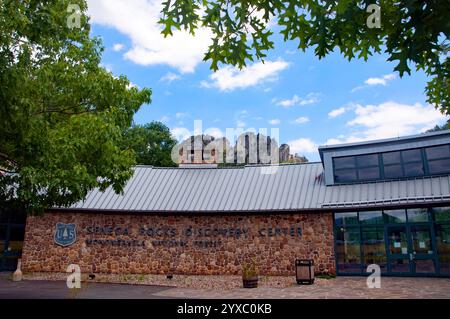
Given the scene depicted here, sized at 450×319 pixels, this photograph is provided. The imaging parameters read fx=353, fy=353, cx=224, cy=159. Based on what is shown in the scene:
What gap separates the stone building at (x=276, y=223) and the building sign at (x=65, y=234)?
5 centimetres

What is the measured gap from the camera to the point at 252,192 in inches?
699

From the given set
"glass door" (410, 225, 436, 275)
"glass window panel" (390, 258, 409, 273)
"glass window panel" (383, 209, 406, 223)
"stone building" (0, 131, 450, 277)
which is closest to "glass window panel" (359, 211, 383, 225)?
"stone building" (0, 131, 450, 277)

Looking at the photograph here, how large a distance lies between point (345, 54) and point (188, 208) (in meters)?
12.3

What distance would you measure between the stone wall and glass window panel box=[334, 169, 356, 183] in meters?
2.38

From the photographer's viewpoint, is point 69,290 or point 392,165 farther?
point 392,165

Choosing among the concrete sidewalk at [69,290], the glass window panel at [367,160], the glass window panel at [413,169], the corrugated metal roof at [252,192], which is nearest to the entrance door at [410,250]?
the corrugated metal roof at [252,192]

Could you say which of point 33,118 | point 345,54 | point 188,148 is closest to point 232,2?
point 345,54

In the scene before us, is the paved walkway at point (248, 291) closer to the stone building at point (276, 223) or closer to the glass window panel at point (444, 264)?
the glass window panel at point (444, 264)

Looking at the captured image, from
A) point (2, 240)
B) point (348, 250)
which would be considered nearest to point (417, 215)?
point (348, 250)

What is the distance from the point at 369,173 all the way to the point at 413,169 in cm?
190

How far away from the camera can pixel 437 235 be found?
14.6 metres

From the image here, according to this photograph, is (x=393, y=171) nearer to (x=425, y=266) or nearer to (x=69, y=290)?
(x=425, y=266)

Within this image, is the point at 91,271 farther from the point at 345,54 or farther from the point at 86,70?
the point at 345,54

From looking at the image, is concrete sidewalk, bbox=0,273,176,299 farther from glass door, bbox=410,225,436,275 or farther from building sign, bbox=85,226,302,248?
glass door, bbox=410,225,436,275
